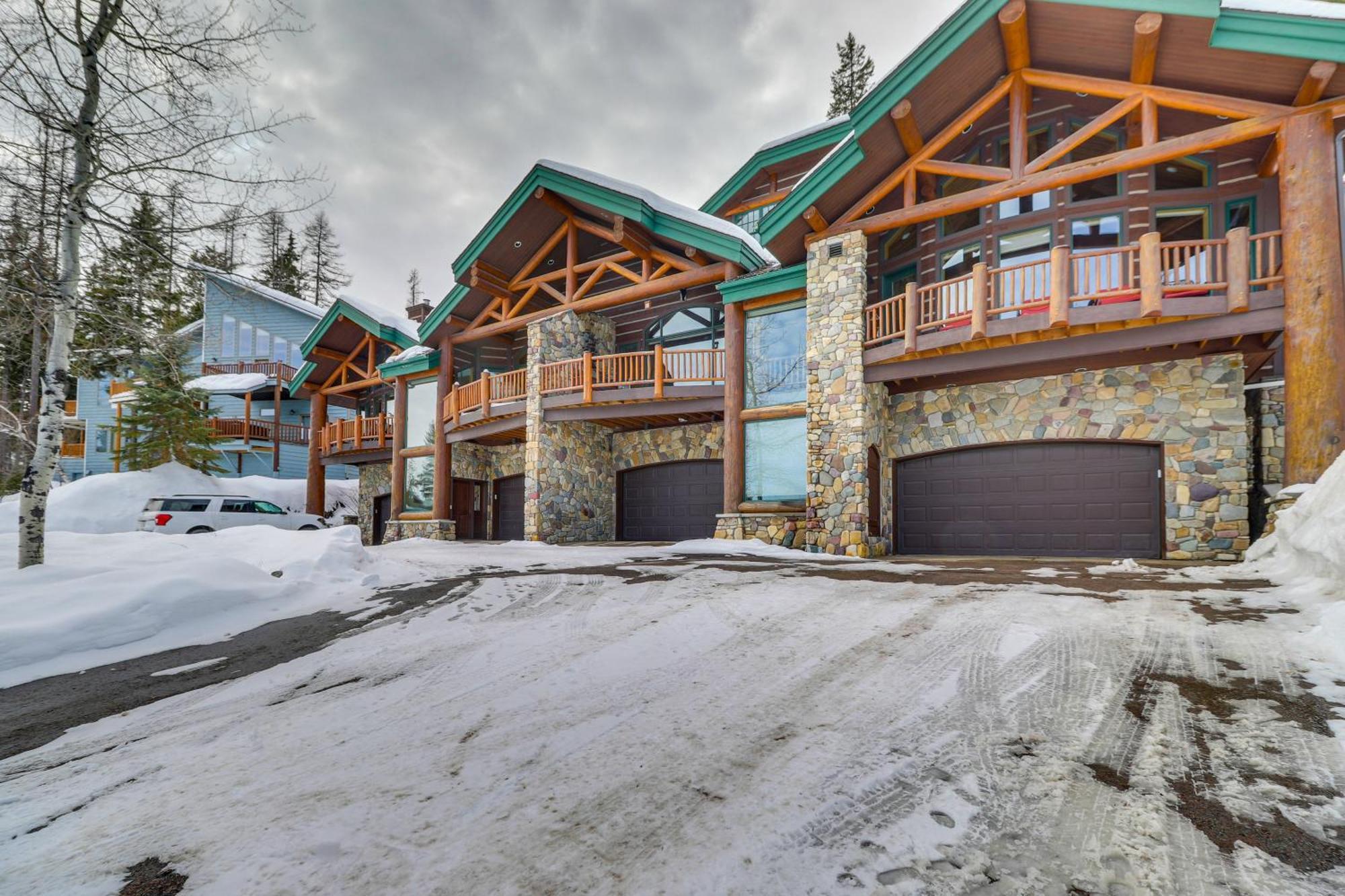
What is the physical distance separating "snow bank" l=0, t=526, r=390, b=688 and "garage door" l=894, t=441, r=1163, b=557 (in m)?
9.05

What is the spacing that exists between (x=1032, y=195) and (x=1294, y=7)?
3375 millimetres

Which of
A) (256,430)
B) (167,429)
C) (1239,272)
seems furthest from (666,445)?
(256,430)

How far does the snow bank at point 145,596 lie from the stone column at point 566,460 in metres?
6.18

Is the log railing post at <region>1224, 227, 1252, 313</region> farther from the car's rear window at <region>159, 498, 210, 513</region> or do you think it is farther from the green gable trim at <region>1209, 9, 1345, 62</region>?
the car's rear window at <region>159, 498, 210, 513</region>

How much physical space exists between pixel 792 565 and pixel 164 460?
76.2 feet

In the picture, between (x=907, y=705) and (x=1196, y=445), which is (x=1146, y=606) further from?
(x=1196, y=445)

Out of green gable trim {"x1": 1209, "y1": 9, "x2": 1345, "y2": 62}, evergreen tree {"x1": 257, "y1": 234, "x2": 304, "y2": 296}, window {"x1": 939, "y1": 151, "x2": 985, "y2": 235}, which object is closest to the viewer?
green gable trim {"x1": 1209, "y1": 9, "x2": 1345, "y2": 62}

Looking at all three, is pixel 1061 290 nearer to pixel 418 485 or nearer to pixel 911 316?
pixel 911 316

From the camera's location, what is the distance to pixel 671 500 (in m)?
13.8

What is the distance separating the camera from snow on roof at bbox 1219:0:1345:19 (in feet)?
21.7

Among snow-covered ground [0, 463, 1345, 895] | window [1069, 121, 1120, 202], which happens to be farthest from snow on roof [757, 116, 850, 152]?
snow-covered ground [0, 463, 1345, 895]

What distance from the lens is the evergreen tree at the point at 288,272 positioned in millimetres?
34656

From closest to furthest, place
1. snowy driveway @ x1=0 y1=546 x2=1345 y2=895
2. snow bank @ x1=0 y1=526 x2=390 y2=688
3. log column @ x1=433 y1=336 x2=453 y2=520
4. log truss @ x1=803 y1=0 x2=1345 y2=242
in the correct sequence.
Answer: snowy driveway @ x1=0 y1=546 x2=1345 y2=895, snow bank @ x1=0 y1=526 x2=390 y2=688, log truss @ x1=803 y1=0 x2=1345 y2=242, log column @ x1=433 y1=336 x2=453 y2=520

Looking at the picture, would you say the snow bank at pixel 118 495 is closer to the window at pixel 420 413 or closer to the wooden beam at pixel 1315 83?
the window at pixel 420 413
